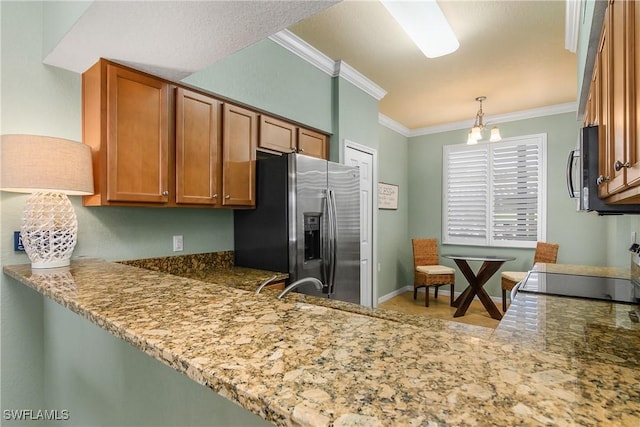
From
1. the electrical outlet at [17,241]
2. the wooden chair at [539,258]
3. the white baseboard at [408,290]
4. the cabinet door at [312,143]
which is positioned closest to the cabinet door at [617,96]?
the cabinet door at [312,143]

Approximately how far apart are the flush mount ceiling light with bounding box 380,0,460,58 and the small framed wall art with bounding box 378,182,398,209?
223cm

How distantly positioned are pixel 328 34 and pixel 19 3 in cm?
193

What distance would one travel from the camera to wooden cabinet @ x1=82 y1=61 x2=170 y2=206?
1.72 metres

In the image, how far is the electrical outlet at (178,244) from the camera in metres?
2.28

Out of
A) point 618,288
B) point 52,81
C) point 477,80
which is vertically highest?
point 477,80

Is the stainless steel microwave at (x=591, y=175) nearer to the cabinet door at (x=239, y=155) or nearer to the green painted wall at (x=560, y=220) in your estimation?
the cabinet door at (x=239, y=155)

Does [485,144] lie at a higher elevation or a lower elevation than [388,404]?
higher

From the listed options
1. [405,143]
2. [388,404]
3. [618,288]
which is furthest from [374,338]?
[405,143]

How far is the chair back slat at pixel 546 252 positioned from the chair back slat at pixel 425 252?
1263 mm

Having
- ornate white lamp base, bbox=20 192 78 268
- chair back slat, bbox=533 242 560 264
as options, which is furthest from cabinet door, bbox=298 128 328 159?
chair back slat, bbox=533 242 560 264

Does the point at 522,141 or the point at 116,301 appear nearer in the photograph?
the point at 116,301

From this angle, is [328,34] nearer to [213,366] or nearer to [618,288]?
[618,288]

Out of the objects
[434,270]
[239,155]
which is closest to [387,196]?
[434,270]

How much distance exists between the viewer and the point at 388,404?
43 cm
